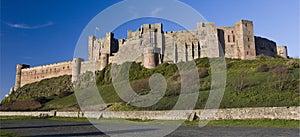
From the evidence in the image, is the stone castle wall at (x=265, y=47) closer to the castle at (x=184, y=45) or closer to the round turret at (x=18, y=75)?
the castle at (x=184, y=45)

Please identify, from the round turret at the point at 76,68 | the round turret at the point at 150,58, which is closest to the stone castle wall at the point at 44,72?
the round turret at the point at 76,68

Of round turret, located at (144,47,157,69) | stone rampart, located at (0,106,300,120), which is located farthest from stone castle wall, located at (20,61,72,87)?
stone rampart, located at (0,106,300,120)

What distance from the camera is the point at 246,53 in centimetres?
5769

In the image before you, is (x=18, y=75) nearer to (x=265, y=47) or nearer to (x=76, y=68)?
(x=76, y=68)

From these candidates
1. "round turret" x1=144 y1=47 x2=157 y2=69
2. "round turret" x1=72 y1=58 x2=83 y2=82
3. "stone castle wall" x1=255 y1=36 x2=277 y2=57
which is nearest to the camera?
"round turret" x1=144 y1=47 x2=157 y2=69

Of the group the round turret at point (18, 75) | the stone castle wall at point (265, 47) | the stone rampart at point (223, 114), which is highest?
the stone castle wall at point (265, 47)

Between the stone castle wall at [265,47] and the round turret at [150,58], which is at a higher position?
the stone castle wall at [265,47]

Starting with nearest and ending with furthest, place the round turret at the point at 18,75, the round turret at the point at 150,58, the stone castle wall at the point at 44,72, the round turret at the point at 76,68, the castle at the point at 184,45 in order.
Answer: the round turret at the point at 150,58
the castle at the point at 184,45
the round turret at the point at 76,68
the stone castle wall at the point at 44,72
the round turret at the point at 18,75

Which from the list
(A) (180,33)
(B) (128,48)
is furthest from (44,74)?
(A) (180,33)

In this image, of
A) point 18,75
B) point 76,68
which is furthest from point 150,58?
point 18,75

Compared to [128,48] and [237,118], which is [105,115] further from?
[128,48]

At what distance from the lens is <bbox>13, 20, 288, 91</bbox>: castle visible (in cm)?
5809

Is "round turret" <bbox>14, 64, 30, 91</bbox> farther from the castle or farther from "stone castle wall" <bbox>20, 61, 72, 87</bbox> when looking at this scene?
the castle

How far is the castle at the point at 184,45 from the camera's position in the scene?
58094 mm
